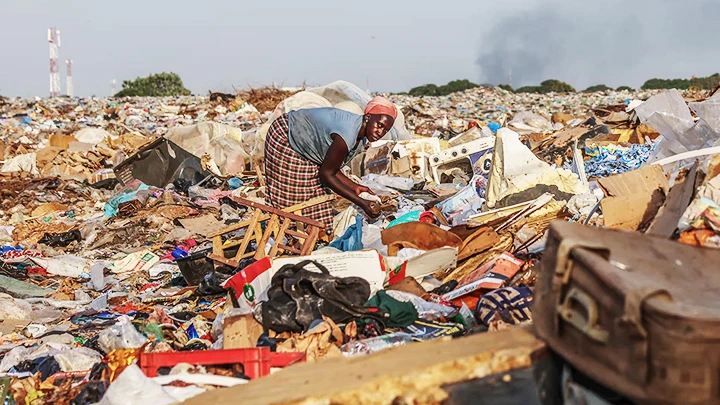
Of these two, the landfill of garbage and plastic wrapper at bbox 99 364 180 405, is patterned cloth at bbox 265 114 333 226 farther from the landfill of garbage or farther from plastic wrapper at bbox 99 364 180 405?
plastic wrapper at bbox 99 364 180 405

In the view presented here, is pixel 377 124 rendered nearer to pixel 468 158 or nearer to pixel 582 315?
pixel 582 315

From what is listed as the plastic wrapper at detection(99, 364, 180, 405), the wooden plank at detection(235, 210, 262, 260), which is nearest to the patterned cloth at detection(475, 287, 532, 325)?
the plastic wrapper at detection(99, 364, 180, 405)

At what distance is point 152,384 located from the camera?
7.36ft

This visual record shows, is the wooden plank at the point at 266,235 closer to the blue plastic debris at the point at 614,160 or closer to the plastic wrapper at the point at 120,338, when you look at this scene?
the plastic wrapper at the point at 120,338

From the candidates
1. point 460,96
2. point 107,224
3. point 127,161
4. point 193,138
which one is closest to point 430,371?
point 107,224

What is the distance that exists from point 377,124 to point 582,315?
268 cm

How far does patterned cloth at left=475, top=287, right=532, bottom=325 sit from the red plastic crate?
867 millimetres

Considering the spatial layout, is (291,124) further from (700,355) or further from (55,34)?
(55,34)

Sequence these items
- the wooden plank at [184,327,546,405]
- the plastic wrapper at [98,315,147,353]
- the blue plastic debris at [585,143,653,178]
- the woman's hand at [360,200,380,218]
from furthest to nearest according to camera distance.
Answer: the blue plastic debris at [585,143,653,178]
the woman's hand at [360,200,380,218]
the plastic wrapper at [98,315,147,353]
the wooden plank at [184,327,546,405]

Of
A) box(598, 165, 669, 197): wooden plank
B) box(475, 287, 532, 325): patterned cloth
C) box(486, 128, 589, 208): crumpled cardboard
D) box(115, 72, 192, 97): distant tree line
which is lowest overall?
box(115, 72, 192, 97): distant tree line

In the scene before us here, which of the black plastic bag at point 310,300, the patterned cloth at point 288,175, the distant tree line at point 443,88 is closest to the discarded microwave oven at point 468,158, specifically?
the patterned cloth at point 288,175

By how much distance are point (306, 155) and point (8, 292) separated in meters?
2.47

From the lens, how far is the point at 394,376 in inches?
72.6

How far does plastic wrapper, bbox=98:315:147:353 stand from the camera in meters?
3.32
